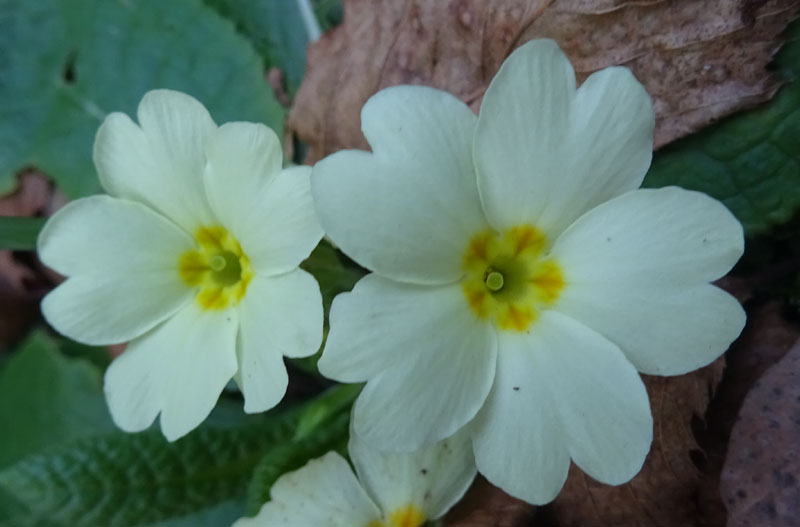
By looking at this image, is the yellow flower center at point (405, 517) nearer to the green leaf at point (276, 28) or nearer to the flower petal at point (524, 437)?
the flower petal at point (524, 437)

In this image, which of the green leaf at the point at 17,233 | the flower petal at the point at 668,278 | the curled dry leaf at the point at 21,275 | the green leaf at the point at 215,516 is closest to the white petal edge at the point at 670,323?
the flower petal at the point at 668,278

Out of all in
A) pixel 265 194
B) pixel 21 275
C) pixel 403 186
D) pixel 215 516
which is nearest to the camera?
pixel 403 186

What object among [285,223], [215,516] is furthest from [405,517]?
[215,516]

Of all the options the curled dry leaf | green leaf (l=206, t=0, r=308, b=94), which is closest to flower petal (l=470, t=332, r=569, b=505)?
green leaf (l=206, t=0, r=308, b=94)

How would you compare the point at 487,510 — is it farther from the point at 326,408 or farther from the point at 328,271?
the point at 328,271

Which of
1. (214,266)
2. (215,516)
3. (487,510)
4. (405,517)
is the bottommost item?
(215,516)

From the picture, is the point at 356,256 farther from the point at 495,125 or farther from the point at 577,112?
the point at 577,112

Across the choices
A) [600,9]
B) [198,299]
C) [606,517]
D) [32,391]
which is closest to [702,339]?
[606,517]
